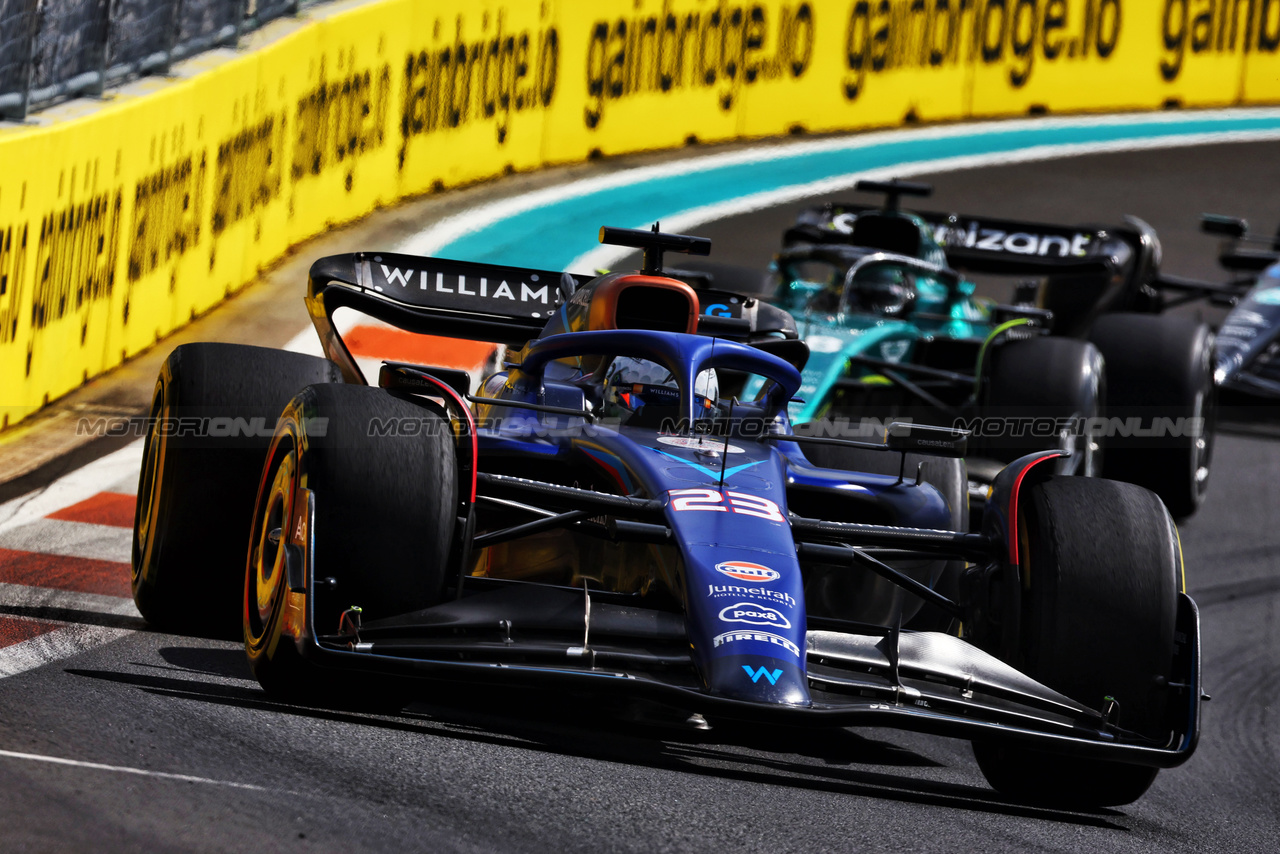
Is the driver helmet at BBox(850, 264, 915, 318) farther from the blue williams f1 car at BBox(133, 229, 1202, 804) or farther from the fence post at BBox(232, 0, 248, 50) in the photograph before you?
the blue williams f1 car at BBox(133, 229, 1202, 804)

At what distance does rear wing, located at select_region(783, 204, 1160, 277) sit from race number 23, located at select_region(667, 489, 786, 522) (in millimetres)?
6542

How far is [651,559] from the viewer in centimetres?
546

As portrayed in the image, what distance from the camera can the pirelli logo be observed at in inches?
181

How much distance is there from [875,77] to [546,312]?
12.7 metres

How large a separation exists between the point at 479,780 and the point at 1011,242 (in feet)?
27.2

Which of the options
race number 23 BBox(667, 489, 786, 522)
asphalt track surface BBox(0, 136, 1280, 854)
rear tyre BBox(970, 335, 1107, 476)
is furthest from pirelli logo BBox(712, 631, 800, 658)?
rear tyre BBox(970, 335, 1107, 476)

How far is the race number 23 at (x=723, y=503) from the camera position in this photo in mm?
5141

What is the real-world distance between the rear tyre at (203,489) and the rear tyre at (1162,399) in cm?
571

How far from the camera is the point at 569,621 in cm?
478

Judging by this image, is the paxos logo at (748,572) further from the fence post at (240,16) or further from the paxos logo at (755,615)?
the fence post at (240,16)

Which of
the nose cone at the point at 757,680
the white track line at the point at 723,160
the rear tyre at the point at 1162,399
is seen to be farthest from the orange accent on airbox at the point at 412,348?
the nose cone at the point at 757,680

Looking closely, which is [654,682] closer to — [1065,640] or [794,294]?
[1065,640]

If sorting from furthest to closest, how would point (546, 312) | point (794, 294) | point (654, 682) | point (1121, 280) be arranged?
point (1121, 280), point (794, 294), point (546, 312), point (654, 682)

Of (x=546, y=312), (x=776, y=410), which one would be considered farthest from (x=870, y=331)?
(x=776, y=410)
